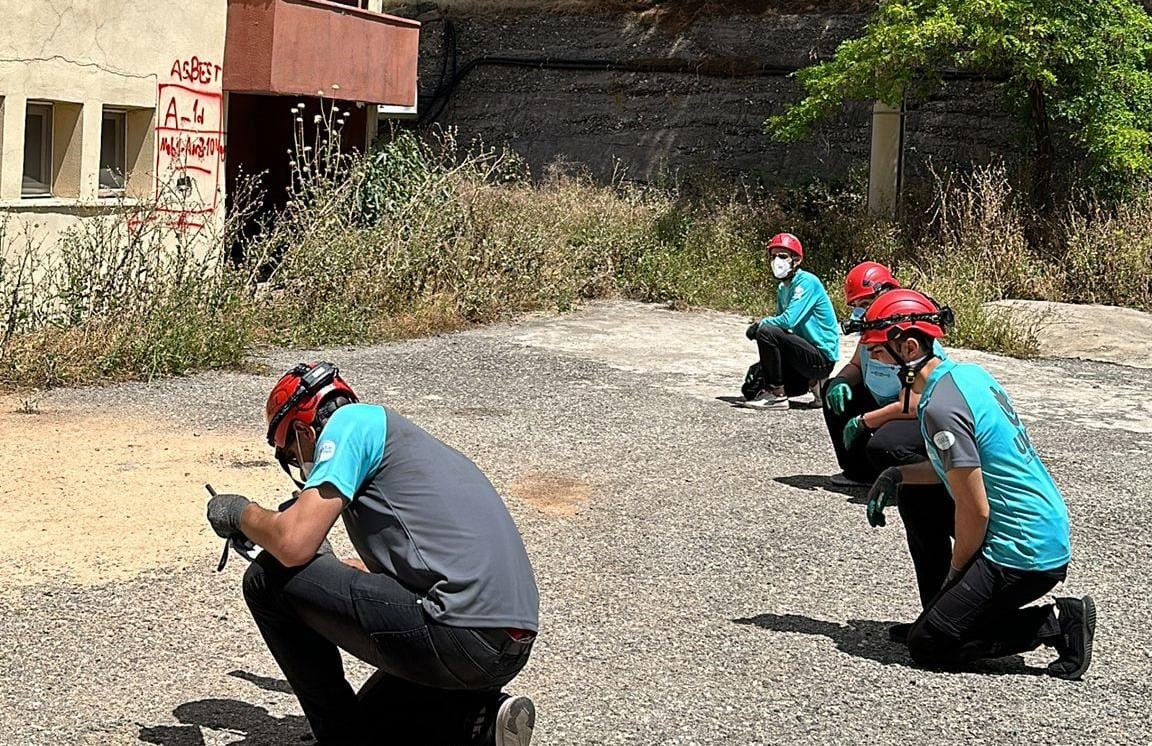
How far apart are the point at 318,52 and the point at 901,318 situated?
12.1m

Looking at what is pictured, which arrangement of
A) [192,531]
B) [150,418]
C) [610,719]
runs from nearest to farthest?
[610,719], [192,531], [150,418]

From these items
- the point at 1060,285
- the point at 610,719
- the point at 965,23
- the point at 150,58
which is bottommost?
the point at 610,719

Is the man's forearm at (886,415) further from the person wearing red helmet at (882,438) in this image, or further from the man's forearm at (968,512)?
the man's forearm at (968,512)

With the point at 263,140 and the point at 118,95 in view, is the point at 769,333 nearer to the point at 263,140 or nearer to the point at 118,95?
the point at 118,95

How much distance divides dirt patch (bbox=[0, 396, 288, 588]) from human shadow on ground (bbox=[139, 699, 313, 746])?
5.18 feet

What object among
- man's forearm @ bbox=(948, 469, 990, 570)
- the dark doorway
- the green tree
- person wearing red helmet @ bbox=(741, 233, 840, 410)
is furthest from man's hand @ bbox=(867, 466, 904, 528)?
the dark doorway

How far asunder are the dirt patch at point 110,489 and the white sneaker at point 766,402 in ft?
12.8

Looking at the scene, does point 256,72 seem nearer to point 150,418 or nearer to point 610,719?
point 150,418

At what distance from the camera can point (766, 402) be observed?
1160 centimetres

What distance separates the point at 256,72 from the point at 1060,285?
374 inches

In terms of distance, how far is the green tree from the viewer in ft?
58.2

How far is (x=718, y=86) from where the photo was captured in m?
25.5

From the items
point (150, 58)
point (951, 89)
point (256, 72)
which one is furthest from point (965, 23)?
point (150, 58)

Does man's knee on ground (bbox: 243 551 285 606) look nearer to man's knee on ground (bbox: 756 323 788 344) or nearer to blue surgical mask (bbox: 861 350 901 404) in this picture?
blue surgical mask (bbox: 861 350 901 404)
